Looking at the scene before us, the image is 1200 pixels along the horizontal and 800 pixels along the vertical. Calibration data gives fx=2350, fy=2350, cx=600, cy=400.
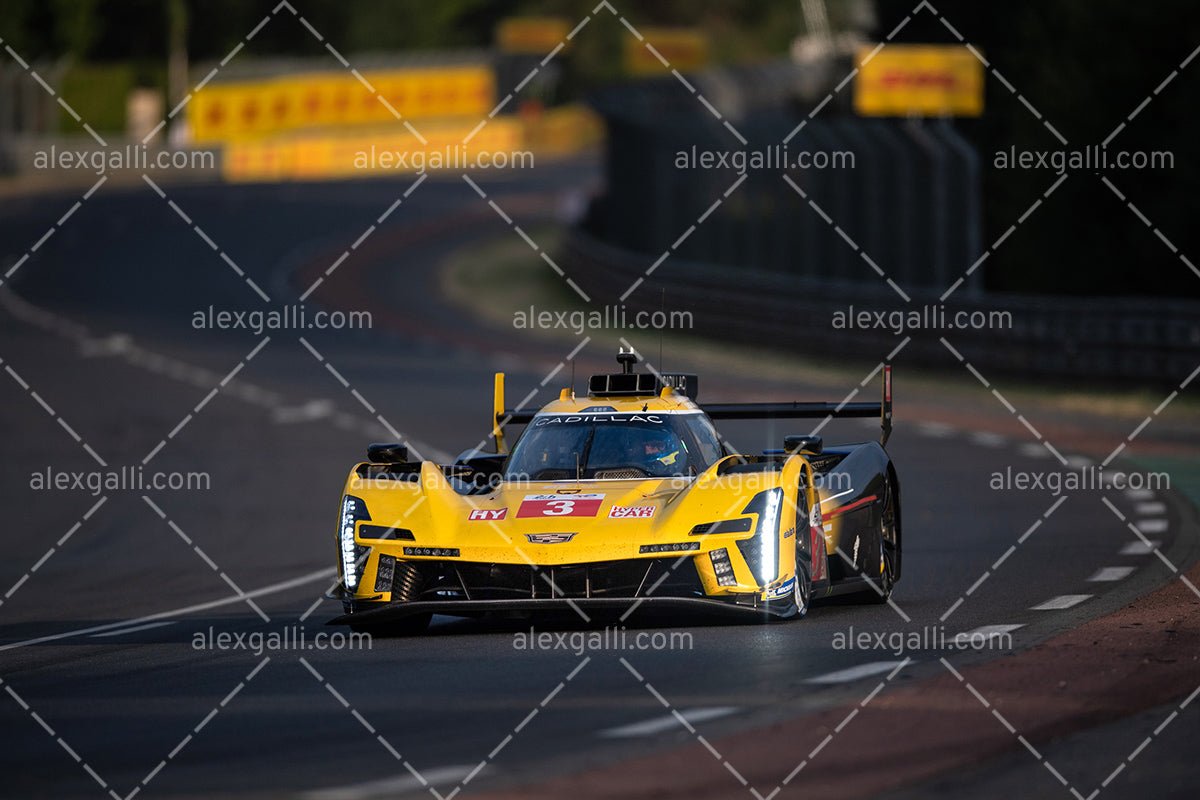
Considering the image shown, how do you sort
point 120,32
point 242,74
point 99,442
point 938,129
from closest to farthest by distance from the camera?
point 99,442
point 938,129
point 242,74
point 120,32

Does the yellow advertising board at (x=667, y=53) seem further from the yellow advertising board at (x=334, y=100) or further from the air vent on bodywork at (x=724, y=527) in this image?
the air vent on bodywork at (x=724, y=527)

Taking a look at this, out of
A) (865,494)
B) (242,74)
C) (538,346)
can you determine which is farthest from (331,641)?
(242,74)

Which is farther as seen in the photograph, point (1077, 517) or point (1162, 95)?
point (1162, 95)

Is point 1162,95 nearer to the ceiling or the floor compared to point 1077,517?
nearer to the ceiling

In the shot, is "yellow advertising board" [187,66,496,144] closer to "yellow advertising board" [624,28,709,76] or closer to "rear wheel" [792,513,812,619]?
Answer: "yellow advertising board" [624,28,709,76]

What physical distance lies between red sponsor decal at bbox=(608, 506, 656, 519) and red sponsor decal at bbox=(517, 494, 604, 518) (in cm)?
9

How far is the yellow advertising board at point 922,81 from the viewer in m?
47.8

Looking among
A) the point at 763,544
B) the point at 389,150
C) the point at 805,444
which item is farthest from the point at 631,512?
the point at 389,150

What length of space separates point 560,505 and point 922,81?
1468 inches

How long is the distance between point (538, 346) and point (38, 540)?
1871 cm

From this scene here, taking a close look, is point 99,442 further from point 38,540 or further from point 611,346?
point 611,346

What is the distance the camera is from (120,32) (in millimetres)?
94250

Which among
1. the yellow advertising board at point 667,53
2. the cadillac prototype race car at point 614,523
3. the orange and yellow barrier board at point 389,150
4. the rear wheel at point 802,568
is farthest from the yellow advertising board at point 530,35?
the rear wheel at point 802,568

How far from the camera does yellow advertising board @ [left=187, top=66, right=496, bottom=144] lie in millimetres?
76750
